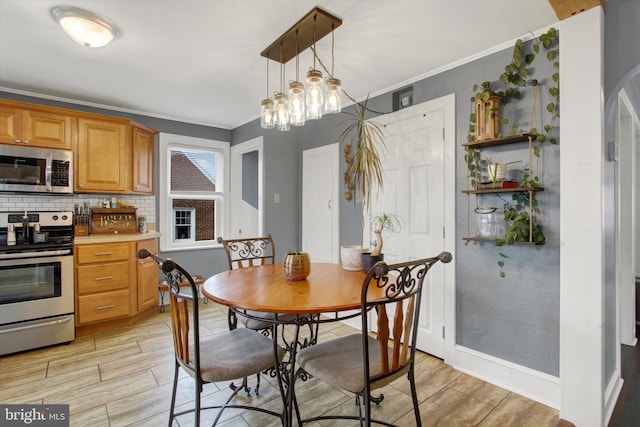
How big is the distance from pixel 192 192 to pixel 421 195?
318cm

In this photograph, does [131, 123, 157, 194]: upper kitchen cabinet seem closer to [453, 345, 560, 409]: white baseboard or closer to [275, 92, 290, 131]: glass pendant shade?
[275, 92, 290, 131]: glass pendant shade

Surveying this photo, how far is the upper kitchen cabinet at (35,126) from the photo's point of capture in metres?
2.92

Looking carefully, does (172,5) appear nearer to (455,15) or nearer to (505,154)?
(455,15)

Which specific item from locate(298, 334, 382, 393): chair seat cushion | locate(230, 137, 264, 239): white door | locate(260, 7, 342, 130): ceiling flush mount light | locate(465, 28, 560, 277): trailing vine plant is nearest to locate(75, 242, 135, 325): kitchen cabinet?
locate(230, 137, 264, 239): white door

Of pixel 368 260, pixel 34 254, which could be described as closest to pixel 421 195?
pixel 368 260

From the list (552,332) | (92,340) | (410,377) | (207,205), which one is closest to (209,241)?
(207,205)

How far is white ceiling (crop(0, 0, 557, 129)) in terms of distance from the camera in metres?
1.90

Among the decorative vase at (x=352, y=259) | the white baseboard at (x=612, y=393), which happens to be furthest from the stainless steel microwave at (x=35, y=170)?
the white baseboard at (x=612, y=393)

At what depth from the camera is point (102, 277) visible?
3170mm

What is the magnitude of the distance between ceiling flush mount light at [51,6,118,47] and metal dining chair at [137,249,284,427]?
A: 161 cm

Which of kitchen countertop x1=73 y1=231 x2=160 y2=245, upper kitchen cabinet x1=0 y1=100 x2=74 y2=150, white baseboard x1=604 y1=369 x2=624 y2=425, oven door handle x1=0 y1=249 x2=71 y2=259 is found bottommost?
white baseboard x1=604 y1=369 x2=624 y2=425

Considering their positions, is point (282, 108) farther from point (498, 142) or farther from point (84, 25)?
point (498, 142)

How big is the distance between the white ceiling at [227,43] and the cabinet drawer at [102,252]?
63.2 inches

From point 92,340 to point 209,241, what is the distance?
187 centimetres
